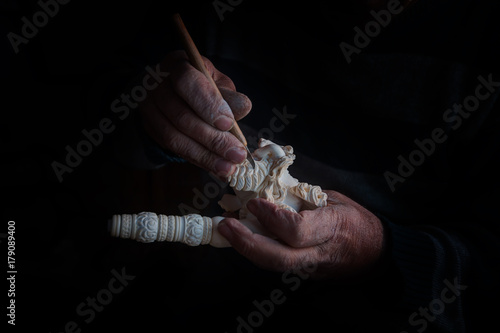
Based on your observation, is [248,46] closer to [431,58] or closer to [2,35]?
[431,58]

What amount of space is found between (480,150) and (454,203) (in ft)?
0.64

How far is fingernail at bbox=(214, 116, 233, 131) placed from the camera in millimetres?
896

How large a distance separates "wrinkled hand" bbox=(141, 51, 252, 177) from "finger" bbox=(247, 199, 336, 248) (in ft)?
0.39

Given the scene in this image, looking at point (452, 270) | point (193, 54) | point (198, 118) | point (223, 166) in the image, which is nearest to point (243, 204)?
point (223, 166)

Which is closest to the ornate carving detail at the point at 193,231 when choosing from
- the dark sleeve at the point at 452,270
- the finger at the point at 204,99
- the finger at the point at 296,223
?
the finger at the point at 296,223

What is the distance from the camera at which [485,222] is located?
1.10m

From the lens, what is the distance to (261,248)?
87 cm

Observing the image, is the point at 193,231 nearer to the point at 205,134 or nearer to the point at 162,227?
the point at 162,227

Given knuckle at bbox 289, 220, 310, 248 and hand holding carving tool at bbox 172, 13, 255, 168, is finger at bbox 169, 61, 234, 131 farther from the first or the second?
knuckle at bbox 289, 220, 310, 248

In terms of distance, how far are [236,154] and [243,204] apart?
19cm

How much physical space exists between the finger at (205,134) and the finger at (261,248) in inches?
6.1

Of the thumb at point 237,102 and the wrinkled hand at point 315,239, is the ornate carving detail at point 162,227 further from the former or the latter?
the thumb at point 237,102

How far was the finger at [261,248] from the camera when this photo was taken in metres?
0.88

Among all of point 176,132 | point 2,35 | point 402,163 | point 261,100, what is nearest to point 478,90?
point 402,163
